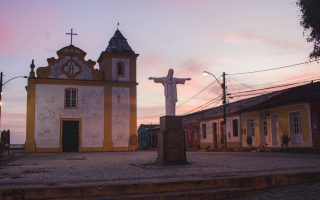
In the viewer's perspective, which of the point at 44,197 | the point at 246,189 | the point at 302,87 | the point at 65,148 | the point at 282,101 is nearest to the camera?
the point at 44,197

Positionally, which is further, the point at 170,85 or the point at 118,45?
the point at 118,45

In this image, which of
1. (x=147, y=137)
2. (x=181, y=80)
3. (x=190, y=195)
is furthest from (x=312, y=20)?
(x=147, y=137)

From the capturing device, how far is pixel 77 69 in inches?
1385

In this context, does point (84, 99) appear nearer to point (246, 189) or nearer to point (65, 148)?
point (65, 148)

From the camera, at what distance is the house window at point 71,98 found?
3434 cm

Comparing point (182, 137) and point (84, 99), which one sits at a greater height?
point (84, 99)


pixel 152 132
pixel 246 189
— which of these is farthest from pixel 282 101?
pixel 152 132

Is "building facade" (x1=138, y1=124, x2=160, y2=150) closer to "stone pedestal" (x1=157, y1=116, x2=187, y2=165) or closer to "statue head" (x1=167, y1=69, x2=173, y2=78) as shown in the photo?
"statue head" (x1=167, y1=69, x2=173, y2=78)

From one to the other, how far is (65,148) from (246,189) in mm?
27902

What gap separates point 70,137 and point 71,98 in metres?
3.45

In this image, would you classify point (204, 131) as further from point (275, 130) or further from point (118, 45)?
point (275, 130)

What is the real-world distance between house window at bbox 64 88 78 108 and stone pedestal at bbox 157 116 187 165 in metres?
22.2

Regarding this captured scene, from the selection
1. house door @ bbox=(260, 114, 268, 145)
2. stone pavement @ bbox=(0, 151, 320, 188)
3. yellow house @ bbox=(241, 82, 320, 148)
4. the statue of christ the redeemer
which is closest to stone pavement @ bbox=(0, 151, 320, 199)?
stone pavement @ bbox=(0, 151, 320, 188)

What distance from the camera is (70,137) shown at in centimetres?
3391
